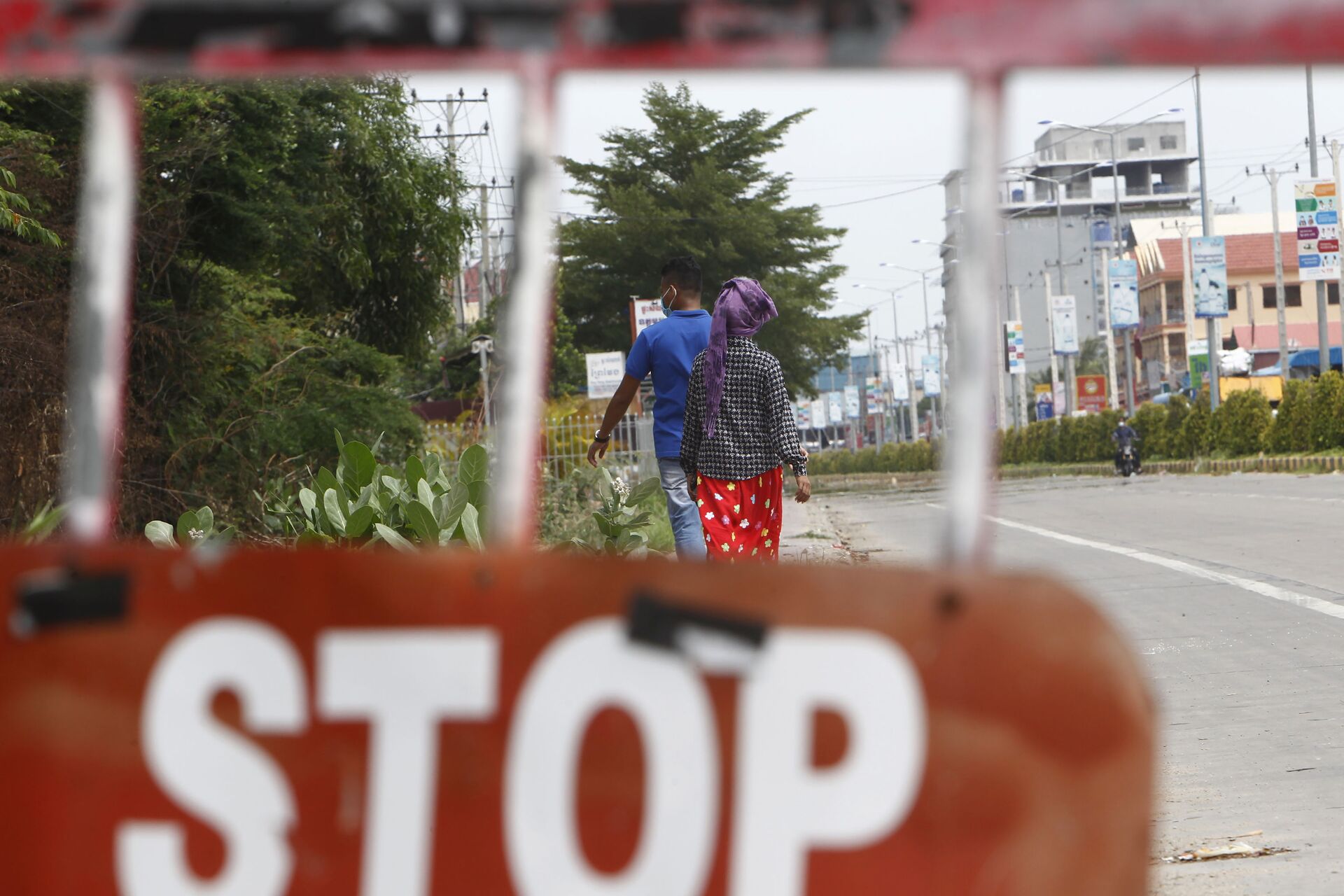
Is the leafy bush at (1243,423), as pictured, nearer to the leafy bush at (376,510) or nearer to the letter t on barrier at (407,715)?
the leafy bush at (376,510)

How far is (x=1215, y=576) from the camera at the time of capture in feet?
34.8

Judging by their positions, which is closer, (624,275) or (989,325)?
(989,325)

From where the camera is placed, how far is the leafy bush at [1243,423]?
36875mm

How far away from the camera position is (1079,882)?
1316 mm

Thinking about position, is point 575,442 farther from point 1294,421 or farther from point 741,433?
Result: point 1294,421

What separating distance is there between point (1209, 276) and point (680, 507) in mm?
39002

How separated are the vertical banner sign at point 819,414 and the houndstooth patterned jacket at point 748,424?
10302 centimetres

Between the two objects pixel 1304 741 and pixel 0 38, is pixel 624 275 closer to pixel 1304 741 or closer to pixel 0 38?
pixel 1304 741

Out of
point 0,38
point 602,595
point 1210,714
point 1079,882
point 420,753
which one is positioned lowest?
point 1210,714

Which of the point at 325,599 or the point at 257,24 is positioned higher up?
the point at 257,24

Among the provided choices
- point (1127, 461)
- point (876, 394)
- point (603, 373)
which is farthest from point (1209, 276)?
point (876, 394)

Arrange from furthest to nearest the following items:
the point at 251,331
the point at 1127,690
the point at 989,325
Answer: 1. the point at 251,331
2. the point at 989,325
3. the point at 1127,690

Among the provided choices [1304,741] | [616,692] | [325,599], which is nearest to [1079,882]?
[616,692]

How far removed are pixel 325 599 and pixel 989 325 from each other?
0.63m
